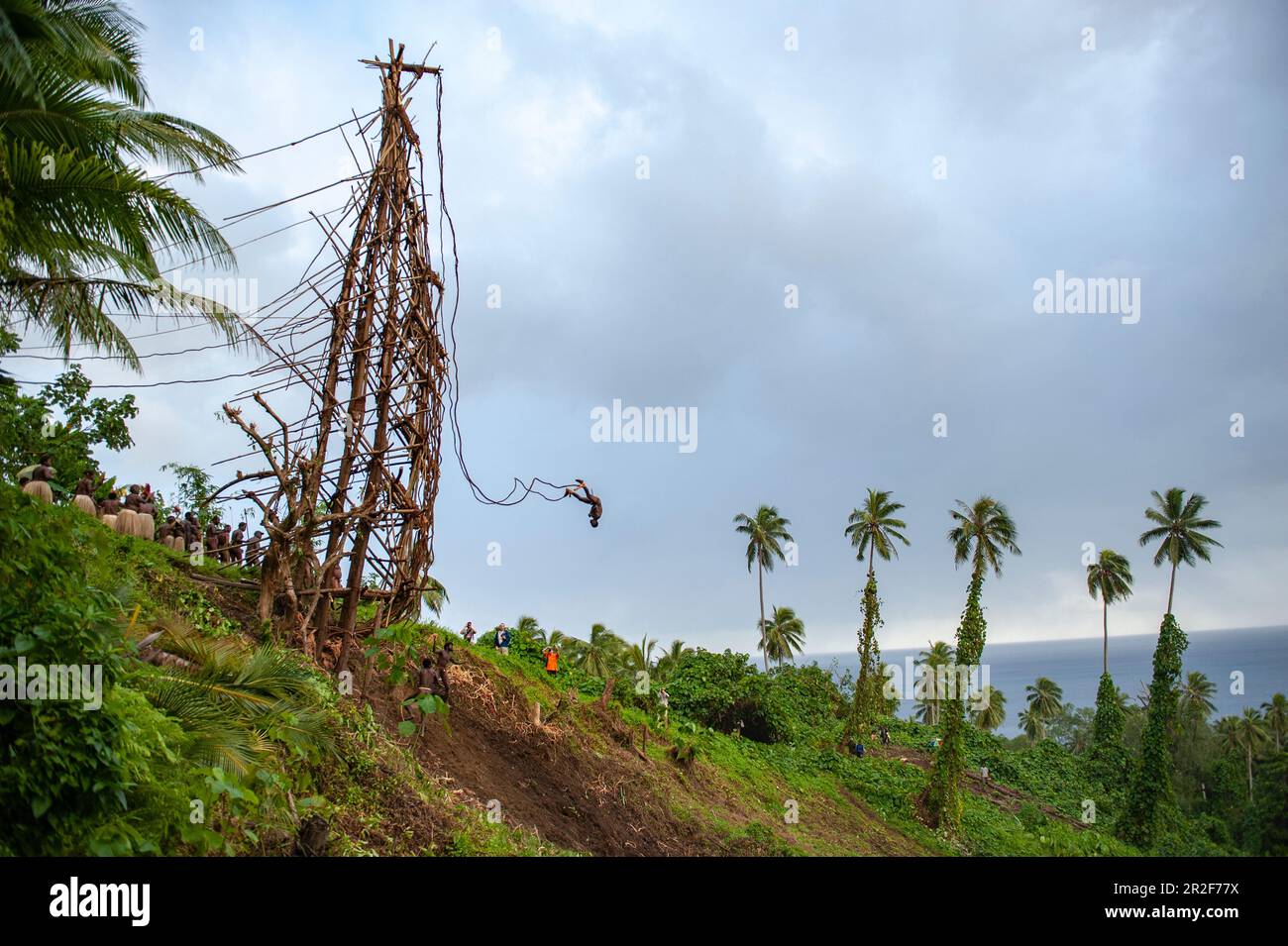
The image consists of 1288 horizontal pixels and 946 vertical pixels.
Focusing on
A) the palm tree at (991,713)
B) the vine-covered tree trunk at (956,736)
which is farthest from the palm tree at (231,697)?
the palm tree at (991,713)

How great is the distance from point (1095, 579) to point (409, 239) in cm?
4963

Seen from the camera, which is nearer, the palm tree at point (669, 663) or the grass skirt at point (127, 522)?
the grass skirt at point (127, 522)

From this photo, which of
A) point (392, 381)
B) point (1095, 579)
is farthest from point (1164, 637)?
point (392, 381)

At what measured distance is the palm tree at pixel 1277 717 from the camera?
204 ft

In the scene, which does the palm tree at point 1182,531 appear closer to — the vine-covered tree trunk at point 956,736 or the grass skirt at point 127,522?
the vine-covered tree trunk at point 956,736

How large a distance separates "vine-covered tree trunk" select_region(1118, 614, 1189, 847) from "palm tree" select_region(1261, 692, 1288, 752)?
30751 mm

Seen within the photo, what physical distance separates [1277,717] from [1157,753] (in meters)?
32.1

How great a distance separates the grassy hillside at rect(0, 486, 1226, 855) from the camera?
18.7ft

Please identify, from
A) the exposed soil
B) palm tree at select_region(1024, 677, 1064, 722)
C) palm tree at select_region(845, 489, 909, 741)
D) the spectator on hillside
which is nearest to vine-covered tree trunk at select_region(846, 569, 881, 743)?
palm tree at select_region(845, 489, 909, 741)

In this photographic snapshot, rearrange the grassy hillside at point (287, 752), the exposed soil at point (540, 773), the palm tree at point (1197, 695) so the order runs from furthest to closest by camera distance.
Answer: the palm tree at point (1197, 695) → the exposed soil at point (540, 773) → the grassy hillside at point (287, 752)

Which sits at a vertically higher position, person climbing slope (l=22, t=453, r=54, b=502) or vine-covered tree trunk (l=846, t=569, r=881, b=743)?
person climbing slope (l=22, t=453, r=54, b=502)

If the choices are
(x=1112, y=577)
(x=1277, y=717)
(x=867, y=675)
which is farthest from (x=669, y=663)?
(x=1277, y=717)

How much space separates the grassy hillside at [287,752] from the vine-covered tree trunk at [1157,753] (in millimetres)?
18569

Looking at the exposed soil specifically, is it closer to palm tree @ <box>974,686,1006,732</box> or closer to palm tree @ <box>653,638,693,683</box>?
palm tree @ <box>653,638,693,683</box>
